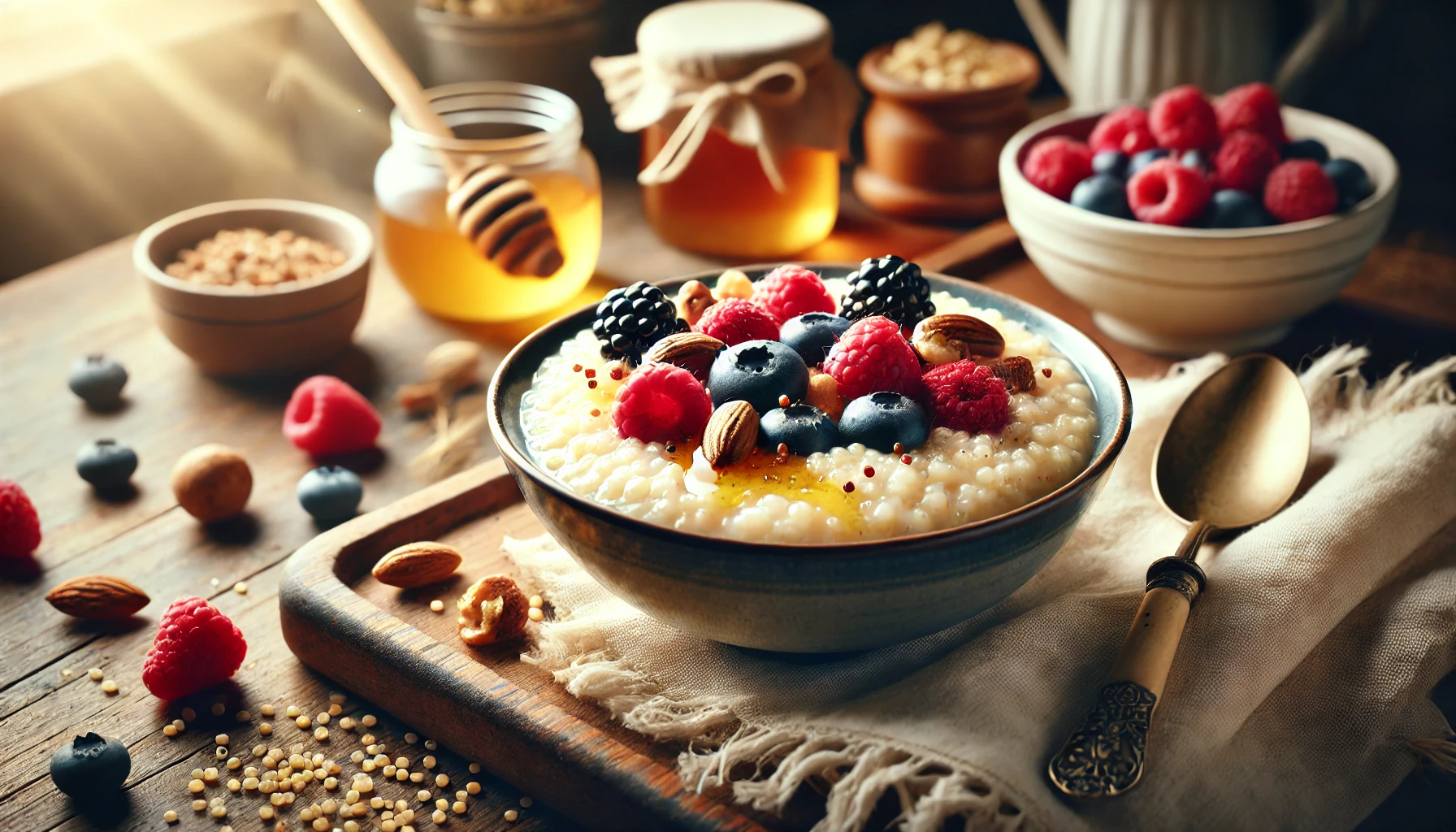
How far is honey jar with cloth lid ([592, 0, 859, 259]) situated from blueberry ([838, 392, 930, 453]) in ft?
2.93

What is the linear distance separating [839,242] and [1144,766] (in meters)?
1.23

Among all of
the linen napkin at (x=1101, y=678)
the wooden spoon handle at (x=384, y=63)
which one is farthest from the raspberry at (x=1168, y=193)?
the wooden spoon handle at (x=384, y=63)

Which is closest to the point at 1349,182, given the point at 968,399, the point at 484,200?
the point at 968,399

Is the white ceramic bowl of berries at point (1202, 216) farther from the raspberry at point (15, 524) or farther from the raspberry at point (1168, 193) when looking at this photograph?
the raspberry at point (15, 524)

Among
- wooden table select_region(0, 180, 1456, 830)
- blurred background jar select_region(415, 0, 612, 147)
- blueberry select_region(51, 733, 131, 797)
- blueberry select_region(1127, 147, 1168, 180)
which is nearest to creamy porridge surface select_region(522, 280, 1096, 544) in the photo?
wooden table select_region(0, 180, 1456, 830)

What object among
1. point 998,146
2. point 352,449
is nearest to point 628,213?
point 998,146

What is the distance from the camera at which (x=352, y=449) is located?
4.96 feet

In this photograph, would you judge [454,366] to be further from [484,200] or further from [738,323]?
[738,323]

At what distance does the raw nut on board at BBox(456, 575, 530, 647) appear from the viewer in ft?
3.60

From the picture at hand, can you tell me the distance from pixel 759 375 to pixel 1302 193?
0.86 meters

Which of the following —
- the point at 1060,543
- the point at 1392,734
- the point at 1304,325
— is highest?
the point at 1060,543

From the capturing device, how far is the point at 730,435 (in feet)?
3.10

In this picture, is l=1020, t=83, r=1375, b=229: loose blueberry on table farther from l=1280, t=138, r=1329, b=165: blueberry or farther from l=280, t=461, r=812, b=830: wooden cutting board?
l=280, t=461, r=812, b=830: wooden cutting board

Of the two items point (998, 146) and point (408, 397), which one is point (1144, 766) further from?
point (998, 146)
